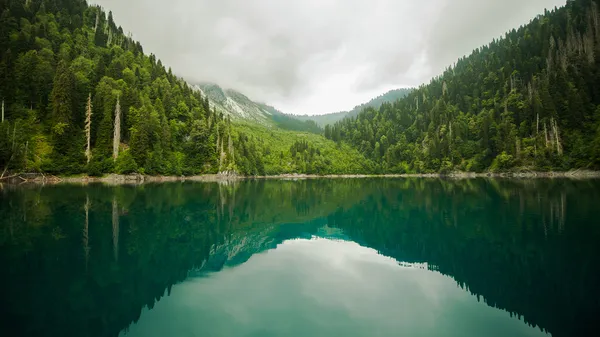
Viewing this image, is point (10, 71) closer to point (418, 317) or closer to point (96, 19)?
point (96, 19)

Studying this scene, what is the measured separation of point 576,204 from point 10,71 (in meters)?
113

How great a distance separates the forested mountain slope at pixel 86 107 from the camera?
69.8 m

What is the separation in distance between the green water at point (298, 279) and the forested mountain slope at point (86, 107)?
6054 cm

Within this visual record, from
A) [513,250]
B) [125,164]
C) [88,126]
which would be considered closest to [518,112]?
[513,250]

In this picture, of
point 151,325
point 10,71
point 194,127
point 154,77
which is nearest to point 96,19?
point 154,77

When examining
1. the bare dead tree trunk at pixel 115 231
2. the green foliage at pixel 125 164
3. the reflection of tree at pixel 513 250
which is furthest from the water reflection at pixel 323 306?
the green foliage at pixel 125 164

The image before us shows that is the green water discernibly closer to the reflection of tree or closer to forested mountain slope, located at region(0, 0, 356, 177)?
the reflection of tree

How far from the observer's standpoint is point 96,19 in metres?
122

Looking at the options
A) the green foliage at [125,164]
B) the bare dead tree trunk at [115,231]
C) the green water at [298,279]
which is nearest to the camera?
the green water at [298,279]

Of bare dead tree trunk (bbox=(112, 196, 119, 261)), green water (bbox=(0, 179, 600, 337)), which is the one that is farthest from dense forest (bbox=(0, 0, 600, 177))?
green water (bbox=(0, 179, 600, 337))

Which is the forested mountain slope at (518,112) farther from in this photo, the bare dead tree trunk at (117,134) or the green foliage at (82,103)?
the bare dead tree trunk at (117,134)

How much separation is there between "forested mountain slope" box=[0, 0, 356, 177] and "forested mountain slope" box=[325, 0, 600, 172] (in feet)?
326

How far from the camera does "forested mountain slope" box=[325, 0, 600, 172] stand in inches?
3708

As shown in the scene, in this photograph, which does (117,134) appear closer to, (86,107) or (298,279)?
(86,107)
